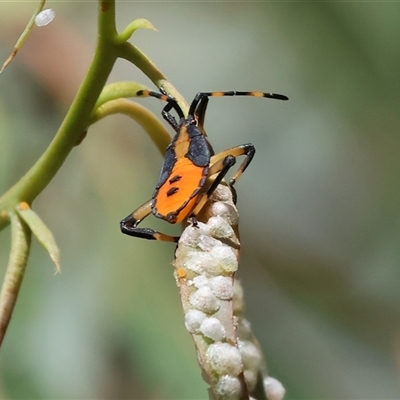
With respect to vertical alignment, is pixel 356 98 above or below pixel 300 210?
above

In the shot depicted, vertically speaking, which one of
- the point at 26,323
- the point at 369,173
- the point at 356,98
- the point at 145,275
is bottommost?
the point at 26,323

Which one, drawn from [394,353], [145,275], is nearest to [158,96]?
[145,275]

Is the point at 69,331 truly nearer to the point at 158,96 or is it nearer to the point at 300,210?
the point at 300,210

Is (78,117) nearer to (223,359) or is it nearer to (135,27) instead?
(135,27)

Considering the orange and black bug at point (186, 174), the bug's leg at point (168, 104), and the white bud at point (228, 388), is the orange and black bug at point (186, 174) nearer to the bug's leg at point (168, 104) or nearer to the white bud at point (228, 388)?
the bug's leg at point (168, 104)

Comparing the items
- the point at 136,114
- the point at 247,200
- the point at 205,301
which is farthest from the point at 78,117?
the point at 247,200

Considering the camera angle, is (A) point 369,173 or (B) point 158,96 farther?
(A) point 369,173

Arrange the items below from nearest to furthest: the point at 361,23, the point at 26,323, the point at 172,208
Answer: the point at 172,208 < the point at 26,323 < the point at 361,23
